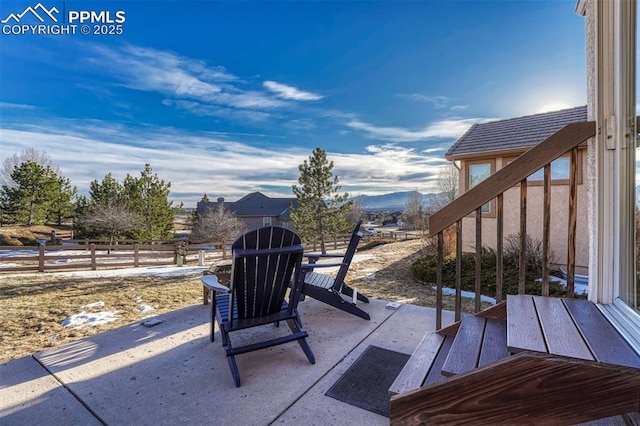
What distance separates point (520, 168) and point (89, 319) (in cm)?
473

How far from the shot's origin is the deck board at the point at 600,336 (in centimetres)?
104

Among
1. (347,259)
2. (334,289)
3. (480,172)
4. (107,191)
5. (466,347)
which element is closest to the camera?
(466,347)

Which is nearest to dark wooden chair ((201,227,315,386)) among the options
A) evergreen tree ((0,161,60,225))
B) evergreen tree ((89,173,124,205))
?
evergreen tree ((89,173,124,205))

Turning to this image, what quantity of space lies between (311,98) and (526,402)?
871 centimetres

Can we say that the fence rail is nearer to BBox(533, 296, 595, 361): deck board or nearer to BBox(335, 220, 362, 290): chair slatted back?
BBox(335, 220, 362, 290): chair slatted back

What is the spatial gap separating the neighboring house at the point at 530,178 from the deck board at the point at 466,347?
212 inches

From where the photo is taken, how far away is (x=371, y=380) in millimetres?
2123

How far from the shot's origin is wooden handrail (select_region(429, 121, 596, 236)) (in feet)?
5.64

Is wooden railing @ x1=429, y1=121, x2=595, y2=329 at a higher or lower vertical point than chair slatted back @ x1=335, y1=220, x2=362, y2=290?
higher

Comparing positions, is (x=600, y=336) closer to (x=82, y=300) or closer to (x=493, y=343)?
(x=493, y=343)

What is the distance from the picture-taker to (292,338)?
2.44 m

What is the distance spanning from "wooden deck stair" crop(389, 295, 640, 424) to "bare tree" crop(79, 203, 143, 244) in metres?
19.4

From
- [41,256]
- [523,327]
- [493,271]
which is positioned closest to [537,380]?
[523,327]

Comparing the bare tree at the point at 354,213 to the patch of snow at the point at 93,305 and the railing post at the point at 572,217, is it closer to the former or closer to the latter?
the patch of snow at the point at 93,305
